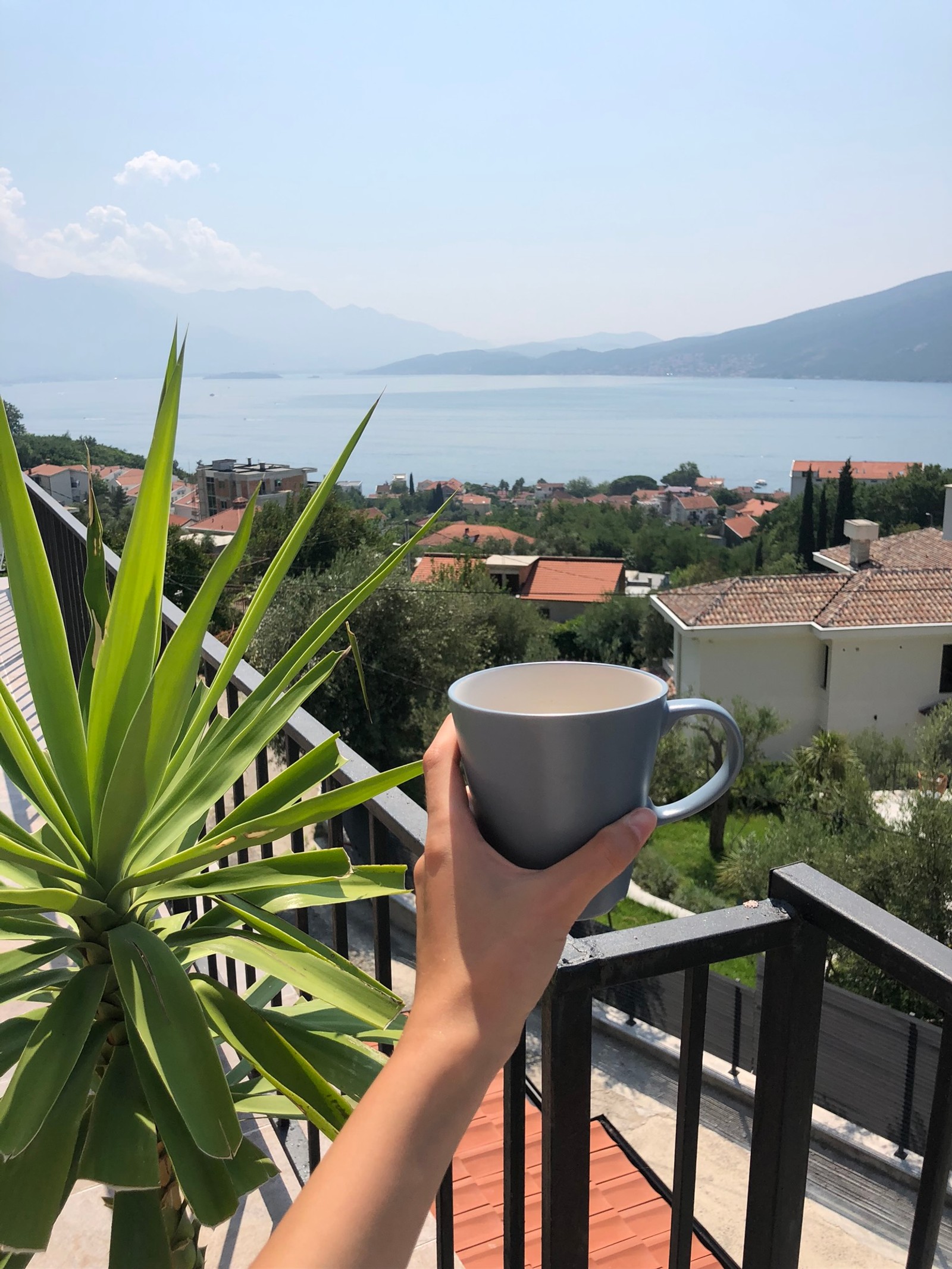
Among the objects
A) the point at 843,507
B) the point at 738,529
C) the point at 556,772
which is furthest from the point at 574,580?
the point at 556,772

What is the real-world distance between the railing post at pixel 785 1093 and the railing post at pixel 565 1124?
0.49ft

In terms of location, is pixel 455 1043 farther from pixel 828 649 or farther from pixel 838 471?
pixel 838 471

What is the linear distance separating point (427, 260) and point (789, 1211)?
204734 mm

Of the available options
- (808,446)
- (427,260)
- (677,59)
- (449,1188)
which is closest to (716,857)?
(449,1188)

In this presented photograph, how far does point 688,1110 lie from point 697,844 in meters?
21.7

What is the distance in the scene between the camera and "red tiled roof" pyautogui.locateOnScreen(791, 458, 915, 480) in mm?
62219

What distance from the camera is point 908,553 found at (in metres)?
30.3

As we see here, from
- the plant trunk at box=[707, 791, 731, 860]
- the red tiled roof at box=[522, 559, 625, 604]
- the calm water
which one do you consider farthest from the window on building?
the calm water

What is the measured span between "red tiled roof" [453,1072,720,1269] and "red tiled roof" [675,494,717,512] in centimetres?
6675

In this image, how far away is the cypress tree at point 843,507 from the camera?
145 ft

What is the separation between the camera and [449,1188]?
102cm

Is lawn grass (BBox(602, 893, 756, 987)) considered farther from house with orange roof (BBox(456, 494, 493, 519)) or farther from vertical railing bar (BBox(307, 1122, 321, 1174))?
house with orange roof (BBox(456, 494, 493, 519))

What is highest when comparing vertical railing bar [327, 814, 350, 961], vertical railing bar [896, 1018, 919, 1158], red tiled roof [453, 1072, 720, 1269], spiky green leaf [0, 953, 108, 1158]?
spiky green leaf [0, 953, 108, 1158]

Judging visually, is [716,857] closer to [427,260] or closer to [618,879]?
[618,879]
